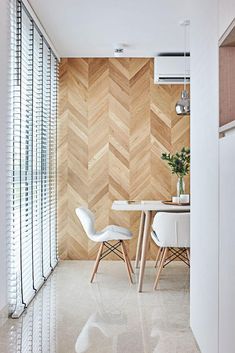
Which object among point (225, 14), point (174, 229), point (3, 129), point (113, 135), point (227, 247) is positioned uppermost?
point (225, 14)

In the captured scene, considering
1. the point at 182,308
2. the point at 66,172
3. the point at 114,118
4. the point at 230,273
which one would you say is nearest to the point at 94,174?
the point at 66,172

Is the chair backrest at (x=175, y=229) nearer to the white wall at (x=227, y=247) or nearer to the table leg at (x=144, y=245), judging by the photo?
the table leg at (x=144, y=245)

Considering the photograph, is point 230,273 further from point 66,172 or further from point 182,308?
point 66,172

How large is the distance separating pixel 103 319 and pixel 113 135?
9.17ft

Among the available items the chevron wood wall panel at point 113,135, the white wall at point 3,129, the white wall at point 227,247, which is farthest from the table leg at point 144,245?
the white wall at point 227,247

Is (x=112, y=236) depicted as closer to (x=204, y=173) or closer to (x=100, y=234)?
(x=100, y=234)

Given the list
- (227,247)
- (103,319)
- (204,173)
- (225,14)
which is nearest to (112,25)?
(204,173)

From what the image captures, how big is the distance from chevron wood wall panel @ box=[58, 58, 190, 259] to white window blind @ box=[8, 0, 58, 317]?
43 cm

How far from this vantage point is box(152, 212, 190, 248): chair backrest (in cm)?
420

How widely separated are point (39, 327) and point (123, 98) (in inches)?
130

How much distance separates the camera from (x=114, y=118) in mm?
5758

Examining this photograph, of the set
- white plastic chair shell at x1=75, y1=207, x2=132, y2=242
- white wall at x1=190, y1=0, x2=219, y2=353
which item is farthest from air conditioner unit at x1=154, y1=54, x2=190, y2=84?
white wall at x1=190, y1=0, x2=219, y2=353

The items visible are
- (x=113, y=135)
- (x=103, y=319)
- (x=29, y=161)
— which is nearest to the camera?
(x=103, y=319)

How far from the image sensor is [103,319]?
3467 mm
